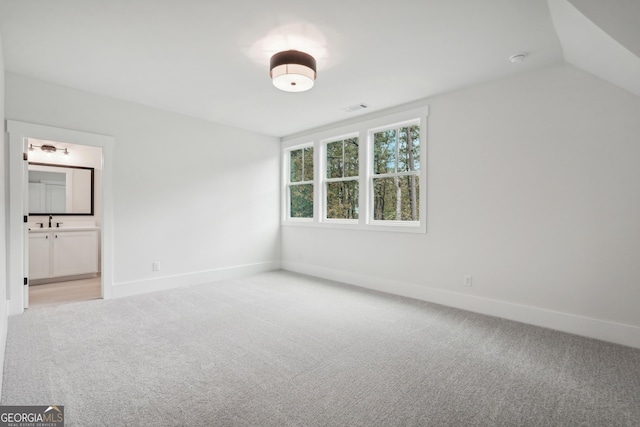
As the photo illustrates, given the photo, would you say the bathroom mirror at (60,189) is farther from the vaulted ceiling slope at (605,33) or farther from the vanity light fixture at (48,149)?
the vaulted ceiling slope at (605,33)

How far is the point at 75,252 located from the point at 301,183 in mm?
3911

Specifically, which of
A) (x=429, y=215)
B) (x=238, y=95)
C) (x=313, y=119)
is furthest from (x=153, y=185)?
(x=429, y=215)

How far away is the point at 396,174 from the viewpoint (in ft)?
14.5

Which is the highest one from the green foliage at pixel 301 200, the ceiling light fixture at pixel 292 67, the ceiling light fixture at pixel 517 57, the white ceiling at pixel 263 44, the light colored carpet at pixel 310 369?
the white ceiling at pixel 263 44

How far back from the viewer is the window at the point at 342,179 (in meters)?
5.03

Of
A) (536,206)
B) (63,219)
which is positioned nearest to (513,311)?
(536,206)

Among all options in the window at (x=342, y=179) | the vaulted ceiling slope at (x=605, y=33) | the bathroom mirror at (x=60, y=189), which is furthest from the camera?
Result: the bathroom mirror at (x=60, y=189)

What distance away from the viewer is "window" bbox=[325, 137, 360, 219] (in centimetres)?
503

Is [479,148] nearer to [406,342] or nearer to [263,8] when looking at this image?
[406,342]

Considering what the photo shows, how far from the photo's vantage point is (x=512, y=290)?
3350 millimetres

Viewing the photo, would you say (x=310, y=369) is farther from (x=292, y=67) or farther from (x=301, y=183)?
(x=301, y=183)

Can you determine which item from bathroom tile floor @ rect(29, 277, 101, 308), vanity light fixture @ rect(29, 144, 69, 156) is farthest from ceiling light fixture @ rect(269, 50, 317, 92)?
vanity light fixture @ rect(29, 144, 69, 156)

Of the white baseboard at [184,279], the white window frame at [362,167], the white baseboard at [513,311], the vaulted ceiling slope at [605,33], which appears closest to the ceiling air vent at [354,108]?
the white window frame at [362,167]

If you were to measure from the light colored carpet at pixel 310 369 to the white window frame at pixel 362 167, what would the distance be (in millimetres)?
1432
